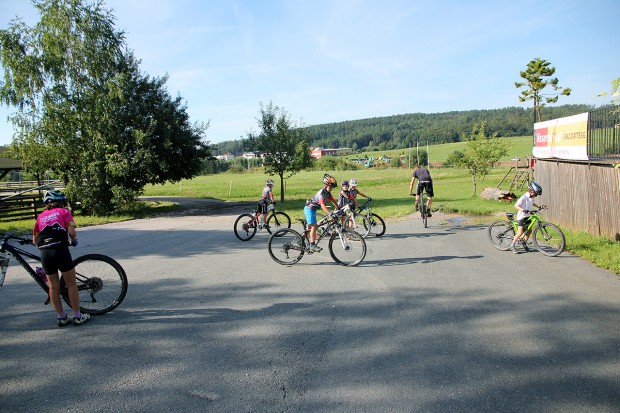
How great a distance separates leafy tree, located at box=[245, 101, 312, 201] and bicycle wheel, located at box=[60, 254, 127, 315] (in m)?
20.5

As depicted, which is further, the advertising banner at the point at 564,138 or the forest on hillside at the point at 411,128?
the forest on hillside at the point at 411,128

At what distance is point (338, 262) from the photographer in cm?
798

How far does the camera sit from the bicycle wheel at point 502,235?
29.9 feet

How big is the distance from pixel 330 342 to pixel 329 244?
12.0ft

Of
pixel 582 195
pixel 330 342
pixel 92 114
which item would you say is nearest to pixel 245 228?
pixel 330 342

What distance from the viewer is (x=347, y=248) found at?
795 cm

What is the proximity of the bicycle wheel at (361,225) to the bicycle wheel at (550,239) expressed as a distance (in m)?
4.20

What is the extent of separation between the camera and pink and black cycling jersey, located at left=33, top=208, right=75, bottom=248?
4.79 m

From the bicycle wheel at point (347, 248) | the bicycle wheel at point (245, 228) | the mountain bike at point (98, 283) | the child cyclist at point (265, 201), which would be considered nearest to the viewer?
the mountain bike at point (98, 283)

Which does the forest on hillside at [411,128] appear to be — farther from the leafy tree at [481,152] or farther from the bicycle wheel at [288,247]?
the bicycle wheel at [288,247]

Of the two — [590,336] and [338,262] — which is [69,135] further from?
[590,336]

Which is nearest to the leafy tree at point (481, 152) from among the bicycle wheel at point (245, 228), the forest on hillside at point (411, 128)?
the bicycle wheel at point (245, 228)

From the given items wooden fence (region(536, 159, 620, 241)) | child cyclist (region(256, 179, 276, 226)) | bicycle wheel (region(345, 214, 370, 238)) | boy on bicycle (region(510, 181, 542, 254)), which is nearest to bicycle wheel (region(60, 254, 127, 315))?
child cyclist (region(256, 179, 276, 226))

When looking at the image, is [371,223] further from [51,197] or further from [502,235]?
[51,197]
